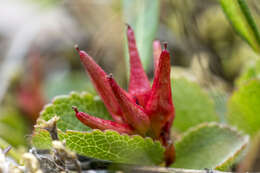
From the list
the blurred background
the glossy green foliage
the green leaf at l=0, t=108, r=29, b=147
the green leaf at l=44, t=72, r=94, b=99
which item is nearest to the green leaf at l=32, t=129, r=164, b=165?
the glossy green foliage

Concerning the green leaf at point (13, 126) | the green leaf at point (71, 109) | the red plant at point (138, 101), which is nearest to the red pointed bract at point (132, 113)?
the red plant at point (138, 101)

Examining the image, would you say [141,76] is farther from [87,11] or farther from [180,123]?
[87,11]

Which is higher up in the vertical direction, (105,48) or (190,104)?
(105,48)

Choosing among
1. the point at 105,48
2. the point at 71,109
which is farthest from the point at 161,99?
the point at 105,48

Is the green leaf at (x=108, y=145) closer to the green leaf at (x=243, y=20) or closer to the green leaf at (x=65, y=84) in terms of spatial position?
the green leaf at (x=243, y=20)

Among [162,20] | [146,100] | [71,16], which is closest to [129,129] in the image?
[146,100]

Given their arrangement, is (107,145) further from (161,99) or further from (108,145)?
(161,99)
